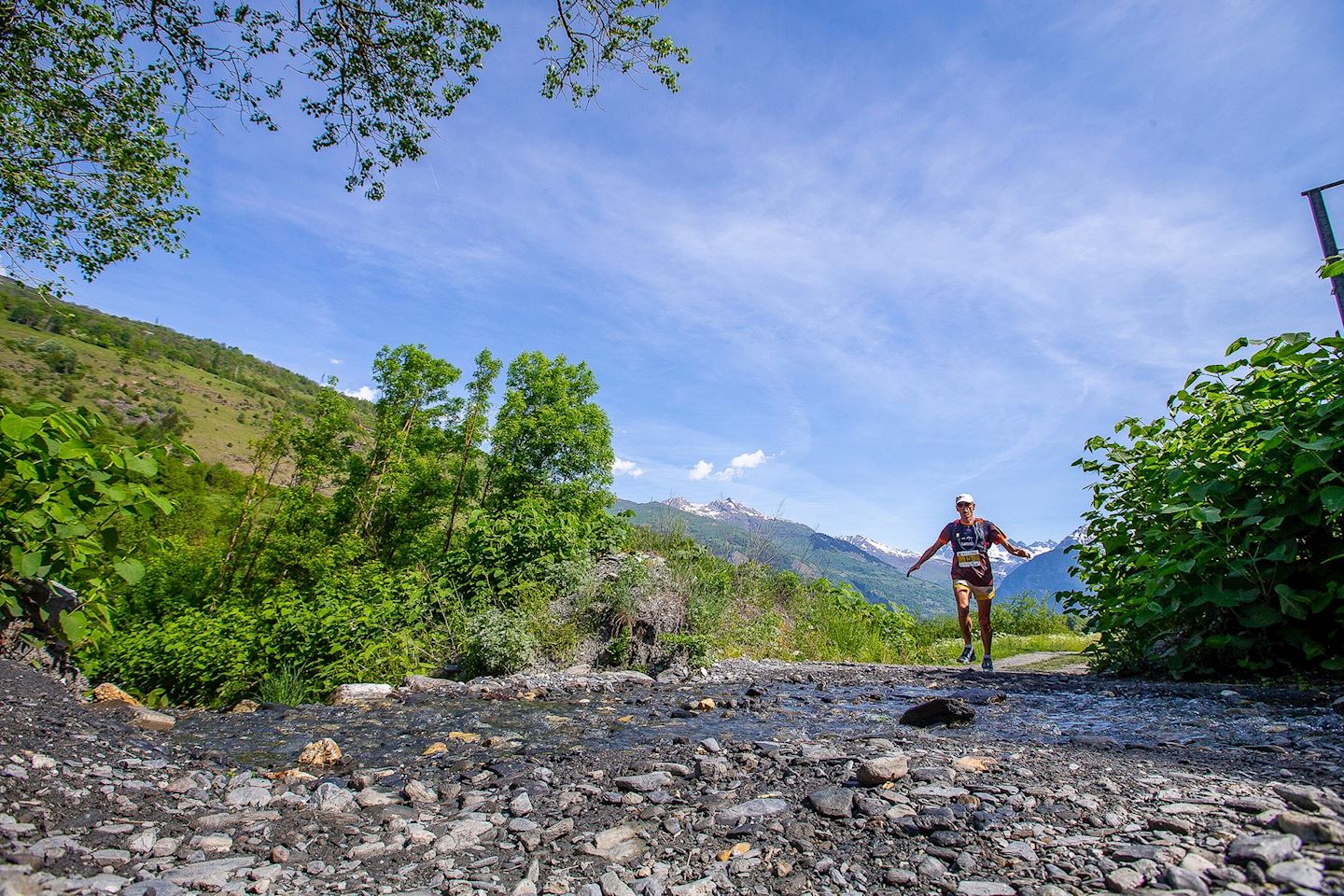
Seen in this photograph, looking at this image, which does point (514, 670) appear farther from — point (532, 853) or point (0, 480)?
point (532, 853)

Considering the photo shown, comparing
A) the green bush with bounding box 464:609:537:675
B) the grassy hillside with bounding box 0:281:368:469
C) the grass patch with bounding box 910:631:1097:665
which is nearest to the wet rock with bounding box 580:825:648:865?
the green bush with bounding box 464:609:537:675

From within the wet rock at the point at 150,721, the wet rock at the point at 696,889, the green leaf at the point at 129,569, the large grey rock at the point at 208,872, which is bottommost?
the wet rock at the point at 150,721

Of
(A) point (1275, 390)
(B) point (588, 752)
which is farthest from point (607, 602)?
(A) point (1275, 390)

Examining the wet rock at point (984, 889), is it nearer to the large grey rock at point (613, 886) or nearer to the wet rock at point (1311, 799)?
the large grey rock at point (613, 886)

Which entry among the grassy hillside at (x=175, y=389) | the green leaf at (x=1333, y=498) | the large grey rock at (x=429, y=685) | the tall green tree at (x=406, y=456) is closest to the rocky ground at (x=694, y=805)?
the green leaf at (x=1333, y=498)

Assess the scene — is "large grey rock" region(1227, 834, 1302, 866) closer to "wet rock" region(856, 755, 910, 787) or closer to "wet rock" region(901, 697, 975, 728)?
"wet rock" region(856, 755, 910, 787)

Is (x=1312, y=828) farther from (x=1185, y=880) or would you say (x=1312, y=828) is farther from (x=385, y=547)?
(x=385, y=547)

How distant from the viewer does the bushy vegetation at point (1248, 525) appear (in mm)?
3885

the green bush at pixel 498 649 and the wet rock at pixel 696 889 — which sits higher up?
the wet rock at pixel 696 889

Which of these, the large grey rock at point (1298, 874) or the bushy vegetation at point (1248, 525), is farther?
the bushy vegetation at point (1248, 525)

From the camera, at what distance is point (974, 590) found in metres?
8.09

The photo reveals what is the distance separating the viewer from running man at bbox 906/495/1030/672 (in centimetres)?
799

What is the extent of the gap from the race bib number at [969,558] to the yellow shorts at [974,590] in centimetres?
24

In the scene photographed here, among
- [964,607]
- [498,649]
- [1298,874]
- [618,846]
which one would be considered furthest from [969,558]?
[618,846]
